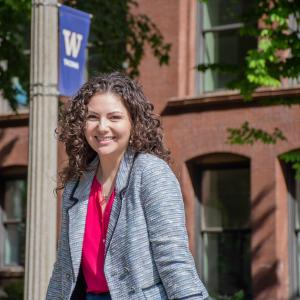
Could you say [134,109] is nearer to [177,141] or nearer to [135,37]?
[135,37]

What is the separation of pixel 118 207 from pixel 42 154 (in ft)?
10.1

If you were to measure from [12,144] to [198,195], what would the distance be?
175 inches

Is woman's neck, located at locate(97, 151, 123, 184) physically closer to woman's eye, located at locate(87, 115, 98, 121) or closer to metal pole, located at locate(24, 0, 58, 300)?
woman's eye, located at locate(87, 115, 98, 121)

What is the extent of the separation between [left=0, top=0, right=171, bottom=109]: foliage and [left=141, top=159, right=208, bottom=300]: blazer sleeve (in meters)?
9.29

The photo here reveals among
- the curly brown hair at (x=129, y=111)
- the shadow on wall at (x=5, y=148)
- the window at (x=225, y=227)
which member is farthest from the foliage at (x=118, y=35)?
the curly brown hair at (x=129, y=111)

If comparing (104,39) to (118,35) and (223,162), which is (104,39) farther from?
(223,162)

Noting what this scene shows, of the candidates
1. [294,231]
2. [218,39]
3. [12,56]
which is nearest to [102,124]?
[12,56]

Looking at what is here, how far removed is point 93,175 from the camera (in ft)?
12.8

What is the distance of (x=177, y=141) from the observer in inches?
672

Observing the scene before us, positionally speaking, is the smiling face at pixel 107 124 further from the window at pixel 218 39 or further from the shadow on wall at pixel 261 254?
the window at pixel 218 39

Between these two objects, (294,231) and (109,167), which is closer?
(109,167)

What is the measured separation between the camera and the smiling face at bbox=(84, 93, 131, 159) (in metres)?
3.72

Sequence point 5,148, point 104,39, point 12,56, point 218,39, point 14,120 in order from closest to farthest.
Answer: point 12,56 → point 104,39 → point 218,39 → point 14,120 → point 5,148

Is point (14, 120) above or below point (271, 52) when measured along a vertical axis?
below
